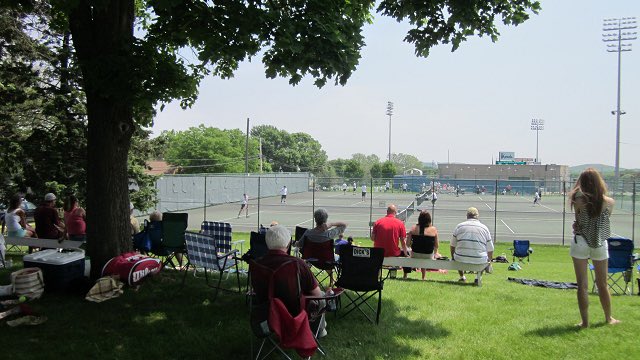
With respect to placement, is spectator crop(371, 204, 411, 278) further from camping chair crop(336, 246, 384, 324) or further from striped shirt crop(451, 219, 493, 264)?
camping chair crop(336, 246, 384, 324)

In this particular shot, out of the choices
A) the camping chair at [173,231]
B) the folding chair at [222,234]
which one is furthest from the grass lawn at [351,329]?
the folding chair at [222,234]

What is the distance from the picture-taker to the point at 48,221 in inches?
415

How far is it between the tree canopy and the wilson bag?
0.76 ft

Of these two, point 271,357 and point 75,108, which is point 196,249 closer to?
point 271,357

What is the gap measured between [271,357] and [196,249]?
325 centimetres

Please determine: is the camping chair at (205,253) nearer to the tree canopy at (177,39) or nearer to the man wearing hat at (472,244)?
the tree canopy at (177,39)

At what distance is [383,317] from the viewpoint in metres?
6.24

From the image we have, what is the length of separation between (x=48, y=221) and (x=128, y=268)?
187 inches

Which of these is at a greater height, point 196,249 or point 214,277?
point 196,249

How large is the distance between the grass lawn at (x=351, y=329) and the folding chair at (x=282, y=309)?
733 mm

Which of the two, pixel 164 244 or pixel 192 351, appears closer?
pixel 192 351

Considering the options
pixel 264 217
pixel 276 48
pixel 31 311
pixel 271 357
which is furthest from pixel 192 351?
pixel 264 217

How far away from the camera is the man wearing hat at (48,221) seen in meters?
10.4

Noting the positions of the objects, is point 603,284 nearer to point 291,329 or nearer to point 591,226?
point 591,226
